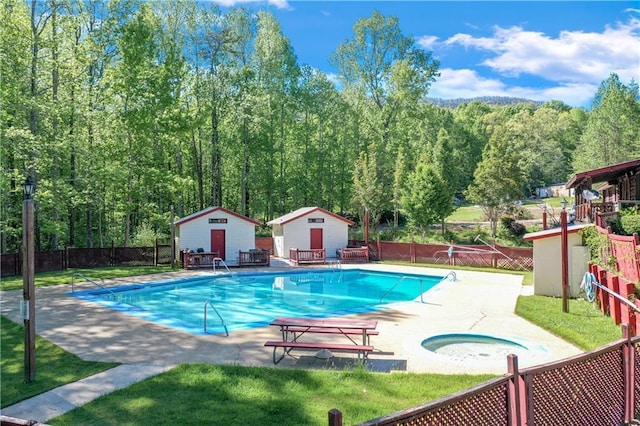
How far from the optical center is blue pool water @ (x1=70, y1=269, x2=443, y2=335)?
14.2 metres

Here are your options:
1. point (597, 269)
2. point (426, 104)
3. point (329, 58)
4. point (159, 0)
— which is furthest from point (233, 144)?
point (597, 269)

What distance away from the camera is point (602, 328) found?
10805mm

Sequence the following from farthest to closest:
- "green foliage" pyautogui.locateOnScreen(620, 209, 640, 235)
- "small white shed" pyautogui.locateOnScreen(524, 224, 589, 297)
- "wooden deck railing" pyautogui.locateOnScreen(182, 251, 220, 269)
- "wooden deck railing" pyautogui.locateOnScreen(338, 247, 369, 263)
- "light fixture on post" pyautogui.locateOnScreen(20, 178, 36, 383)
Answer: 1. "wooden deck railing" pyautogui.locateOnScreen(338, 247, 369, 263)
2. "wooden deck railing" pyautogui.locateOnScreen(182, 251, 220, 269)
3. "small white shed" pyautogui.locateOnScreen(524, 224, 589, 297)
4. "green foliage" pyautogui.locateOnScreen(620, 209, 640, 235)
5. "light fixture on post" pyautogui.locateOnScreen(20, 178, 36, 383)

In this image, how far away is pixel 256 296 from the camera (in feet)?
62.5

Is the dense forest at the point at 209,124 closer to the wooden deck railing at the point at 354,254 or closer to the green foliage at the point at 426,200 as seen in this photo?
the green foliage at the point at 426,200

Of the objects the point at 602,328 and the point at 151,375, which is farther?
the point at 602,328

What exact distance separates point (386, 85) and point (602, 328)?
119 ft

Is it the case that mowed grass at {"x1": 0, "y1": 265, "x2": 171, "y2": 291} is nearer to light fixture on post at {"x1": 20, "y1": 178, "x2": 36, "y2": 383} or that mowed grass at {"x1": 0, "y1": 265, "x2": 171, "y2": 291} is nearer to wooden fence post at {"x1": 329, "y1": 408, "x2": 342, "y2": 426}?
light fixture on post at {"x1": 20, "y1": 178, "x2": 36, "y2": 383}

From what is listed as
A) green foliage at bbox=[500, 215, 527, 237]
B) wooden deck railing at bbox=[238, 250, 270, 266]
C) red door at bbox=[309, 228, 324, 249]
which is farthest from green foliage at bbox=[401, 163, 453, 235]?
wooden deck railing at bbox=[238, 250, 270, 266]

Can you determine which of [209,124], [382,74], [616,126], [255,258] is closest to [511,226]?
[616,126]

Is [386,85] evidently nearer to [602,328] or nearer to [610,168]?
[610,168]

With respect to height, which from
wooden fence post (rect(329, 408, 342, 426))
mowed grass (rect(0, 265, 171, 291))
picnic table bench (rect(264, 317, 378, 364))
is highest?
wooden fence post (rect(329, 408, 342, 426))

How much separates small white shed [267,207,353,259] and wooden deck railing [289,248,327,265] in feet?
4.70

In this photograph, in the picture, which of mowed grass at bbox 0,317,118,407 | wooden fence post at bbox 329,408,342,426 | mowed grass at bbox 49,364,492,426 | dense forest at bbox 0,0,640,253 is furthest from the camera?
dense forest at bbox 0,0,640,253
